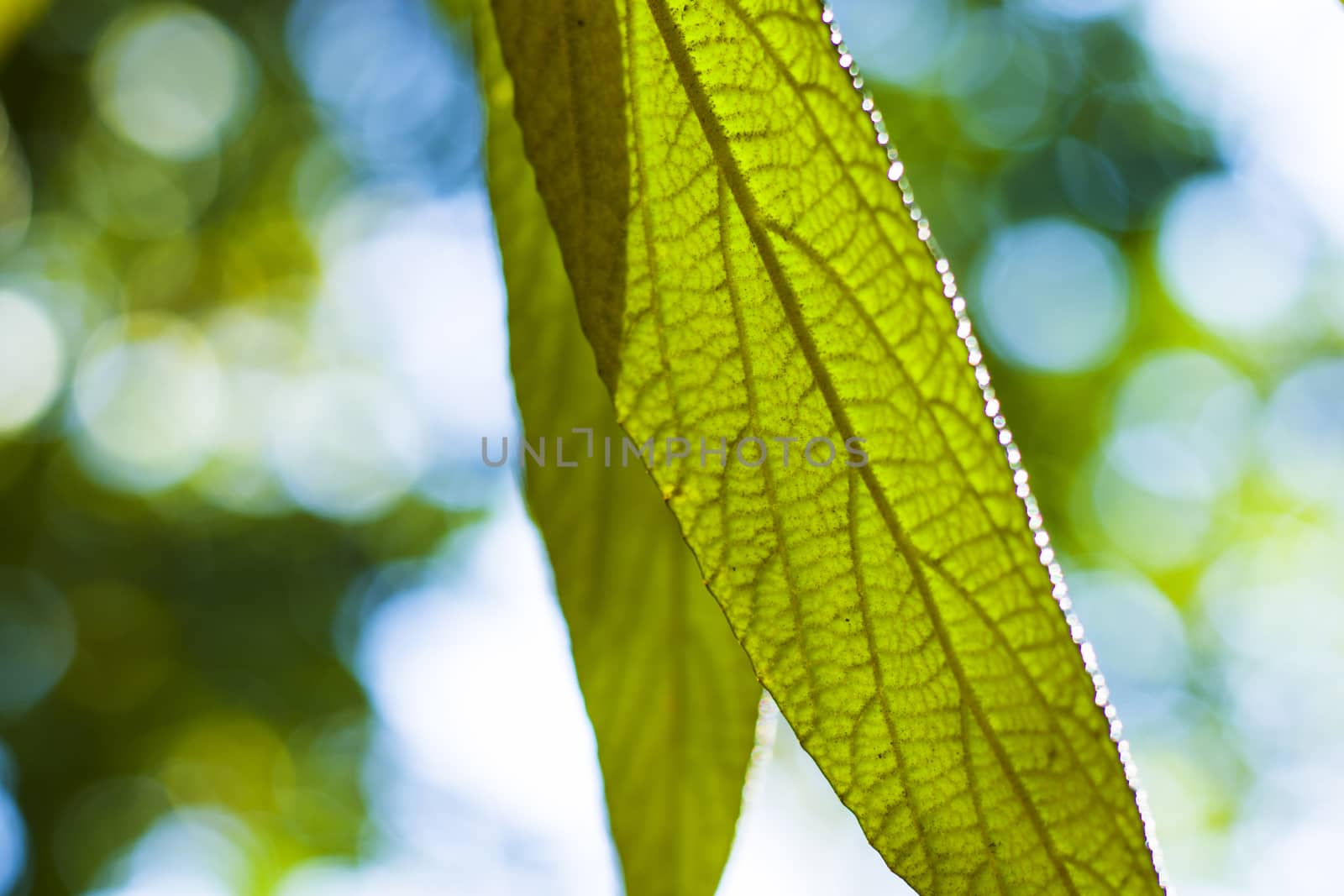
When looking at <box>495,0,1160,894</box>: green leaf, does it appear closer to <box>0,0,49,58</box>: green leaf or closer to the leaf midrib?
the leaf midrib

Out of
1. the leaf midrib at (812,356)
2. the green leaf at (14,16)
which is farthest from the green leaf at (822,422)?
the green leaf at (14,16)

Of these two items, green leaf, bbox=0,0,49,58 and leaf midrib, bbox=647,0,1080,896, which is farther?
green leaf, bbox=0,0,49,58

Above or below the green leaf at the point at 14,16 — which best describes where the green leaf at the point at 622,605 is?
below

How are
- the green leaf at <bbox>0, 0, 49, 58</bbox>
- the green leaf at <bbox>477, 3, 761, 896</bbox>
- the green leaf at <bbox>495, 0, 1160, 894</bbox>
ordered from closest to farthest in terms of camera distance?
the green leaf at <bbox>495, 0, 1160, 894</bbox>
the green leaf at <bbox>477, 3, 761, 896</bbox>
the green leaf at <bbox>0, 0, 49, 58</bbox>

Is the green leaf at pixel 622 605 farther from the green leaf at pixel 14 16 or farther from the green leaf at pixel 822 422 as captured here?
the green leaf at pixel 14 16

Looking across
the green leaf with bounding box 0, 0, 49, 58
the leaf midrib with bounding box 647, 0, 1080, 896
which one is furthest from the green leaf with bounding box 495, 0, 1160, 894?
the green leaf with bounding box 0, 0, 49, 58

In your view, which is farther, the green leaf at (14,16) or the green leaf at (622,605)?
the green leaf at (14,16)

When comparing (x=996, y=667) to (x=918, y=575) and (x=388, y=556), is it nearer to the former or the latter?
(x=918, y=575)

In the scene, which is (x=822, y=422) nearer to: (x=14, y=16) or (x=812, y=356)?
(x=812, y=356)

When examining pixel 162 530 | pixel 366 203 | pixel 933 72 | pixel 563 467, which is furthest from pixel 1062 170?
pixel 563 467
